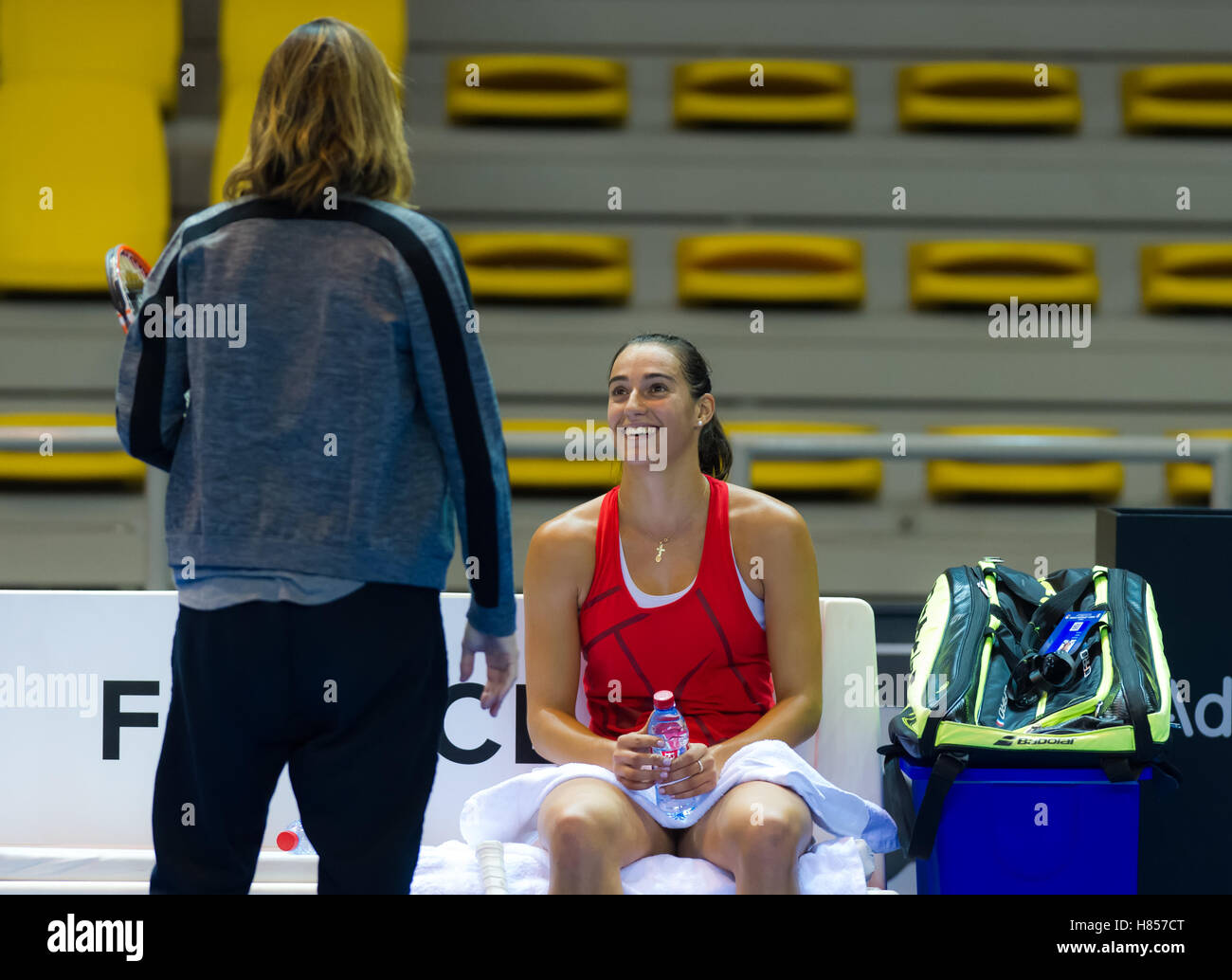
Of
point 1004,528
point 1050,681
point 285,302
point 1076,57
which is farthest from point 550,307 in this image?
point 285,302

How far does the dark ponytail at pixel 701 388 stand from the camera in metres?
2.42

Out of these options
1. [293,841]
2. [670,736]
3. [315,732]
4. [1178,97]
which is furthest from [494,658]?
[1178,97]

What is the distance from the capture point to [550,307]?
5.36 meters

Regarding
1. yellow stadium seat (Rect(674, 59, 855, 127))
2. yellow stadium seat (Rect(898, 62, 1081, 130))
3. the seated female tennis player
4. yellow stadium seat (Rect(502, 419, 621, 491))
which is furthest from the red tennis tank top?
yellow stadium seat (Rect(898, 62, 1081, 130))

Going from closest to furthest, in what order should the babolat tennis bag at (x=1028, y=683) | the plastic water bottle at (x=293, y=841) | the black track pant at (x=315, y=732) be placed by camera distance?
1. the black track pant at (x=315, y=732)
2. the babolat tennis bag at (x=1028, y=683)
3. the plastic water bottle at (x=293, y=841)

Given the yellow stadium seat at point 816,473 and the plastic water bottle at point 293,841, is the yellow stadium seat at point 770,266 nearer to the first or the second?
the yellow stadium seat at point 816,473

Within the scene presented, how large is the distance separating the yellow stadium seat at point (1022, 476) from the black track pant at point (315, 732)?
12.8 feet

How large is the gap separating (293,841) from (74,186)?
326 cm

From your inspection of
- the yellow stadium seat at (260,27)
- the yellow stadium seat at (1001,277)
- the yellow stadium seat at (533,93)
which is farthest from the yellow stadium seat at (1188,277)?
the yellow stadium seat at (260,27)

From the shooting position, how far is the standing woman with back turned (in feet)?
5.27

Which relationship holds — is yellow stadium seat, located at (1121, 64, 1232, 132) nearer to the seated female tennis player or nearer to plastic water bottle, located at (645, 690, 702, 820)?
the seated female tennis player

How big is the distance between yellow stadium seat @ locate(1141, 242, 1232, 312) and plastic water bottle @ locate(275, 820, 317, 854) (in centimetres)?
415
